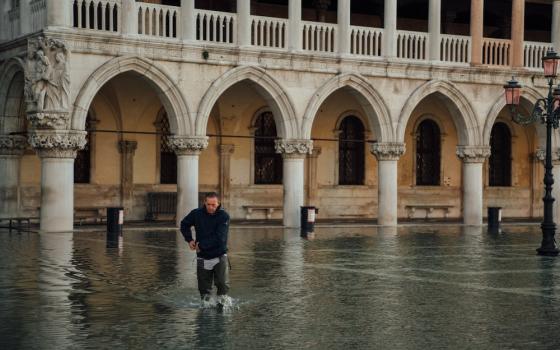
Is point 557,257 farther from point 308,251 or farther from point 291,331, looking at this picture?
point 291,331

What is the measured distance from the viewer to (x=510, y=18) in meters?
37.2

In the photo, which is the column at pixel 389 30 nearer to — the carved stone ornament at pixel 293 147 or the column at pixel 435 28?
the column at pixel 435 28

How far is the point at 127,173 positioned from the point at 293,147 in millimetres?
5596

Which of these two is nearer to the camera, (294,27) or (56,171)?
A: (56,171)

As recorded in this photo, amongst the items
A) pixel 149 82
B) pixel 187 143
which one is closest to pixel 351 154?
pixel 187 143

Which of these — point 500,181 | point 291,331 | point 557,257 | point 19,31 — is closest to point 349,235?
point 557,257

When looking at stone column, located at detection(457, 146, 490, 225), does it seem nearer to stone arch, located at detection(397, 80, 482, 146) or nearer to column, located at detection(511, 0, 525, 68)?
stone arch, located at detection(397, 80, 482, 146)

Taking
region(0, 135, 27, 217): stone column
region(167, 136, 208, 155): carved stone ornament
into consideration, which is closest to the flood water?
region(167, 136, 208, 155): carved stone ornament

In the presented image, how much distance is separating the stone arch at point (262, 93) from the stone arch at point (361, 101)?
1.78 feet

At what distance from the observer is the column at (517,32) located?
3481 cm

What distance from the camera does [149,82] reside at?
29.7 m

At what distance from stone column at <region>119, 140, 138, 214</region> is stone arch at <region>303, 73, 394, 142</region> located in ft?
18.9

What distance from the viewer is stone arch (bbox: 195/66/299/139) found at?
30219mm

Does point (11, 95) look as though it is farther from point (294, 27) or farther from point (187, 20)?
point (294, 27)
